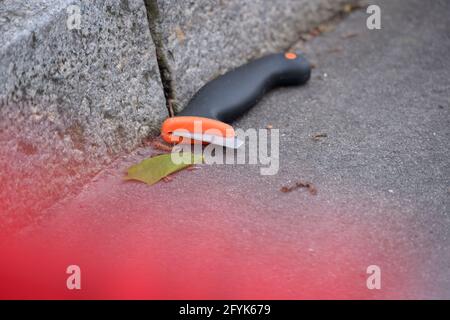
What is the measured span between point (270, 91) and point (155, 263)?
878 mm

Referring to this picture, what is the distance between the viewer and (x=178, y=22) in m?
1.91

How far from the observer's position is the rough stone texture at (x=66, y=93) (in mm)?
1483

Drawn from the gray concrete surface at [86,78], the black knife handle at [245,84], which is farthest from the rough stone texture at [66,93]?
the black knife handle at [245,84]

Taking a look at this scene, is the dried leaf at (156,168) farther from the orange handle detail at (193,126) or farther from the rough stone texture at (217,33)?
the rough stone texture at (217,33)

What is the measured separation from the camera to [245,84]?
80.0 inches

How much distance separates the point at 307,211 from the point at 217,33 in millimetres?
723

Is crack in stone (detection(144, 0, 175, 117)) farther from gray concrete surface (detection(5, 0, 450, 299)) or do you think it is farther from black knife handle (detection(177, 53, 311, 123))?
gray concrete surface (detection(5, 0, 450, 299))

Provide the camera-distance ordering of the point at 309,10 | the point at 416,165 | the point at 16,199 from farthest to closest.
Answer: the point at 309,10, the point at 416,165, the point at 16,199

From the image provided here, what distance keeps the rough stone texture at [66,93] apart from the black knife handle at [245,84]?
Answer: 0.47 feet

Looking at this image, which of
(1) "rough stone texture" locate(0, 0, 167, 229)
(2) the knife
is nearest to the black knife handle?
(2) the knife

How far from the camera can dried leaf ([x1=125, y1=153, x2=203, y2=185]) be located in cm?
169
